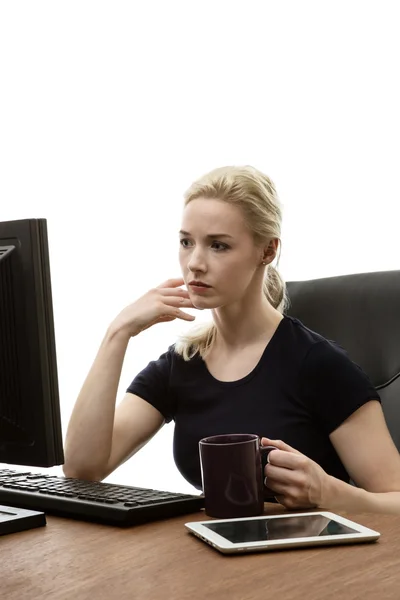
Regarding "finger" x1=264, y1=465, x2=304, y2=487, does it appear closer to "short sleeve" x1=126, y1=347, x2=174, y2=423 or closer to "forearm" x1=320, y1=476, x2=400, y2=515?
"forearm" x1=320, y1=476, x2=400, y2=515

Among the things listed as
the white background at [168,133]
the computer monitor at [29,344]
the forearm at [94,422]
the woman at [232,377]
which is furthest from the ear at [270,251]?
the white background at [168,133]

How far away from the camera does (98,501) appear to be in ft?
3.57

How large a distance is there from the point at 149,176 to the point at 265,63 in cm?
56

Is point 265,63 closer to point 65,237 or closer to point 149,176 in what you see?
point 149,176

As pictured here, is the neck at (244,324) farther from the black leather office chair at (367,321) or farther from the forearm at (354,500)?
the forearm at (354,500)

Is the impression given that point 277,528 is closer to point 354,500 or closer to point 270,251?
point 354,500

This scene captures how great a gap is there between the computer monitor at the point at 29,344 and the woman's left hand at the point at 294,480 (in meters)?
0.28

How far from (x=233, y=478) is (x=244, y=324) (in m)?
0.61

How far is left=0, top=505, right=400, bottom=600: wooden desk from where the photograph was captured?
2.50 feet

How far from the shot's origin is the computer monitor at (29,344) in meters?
1.02

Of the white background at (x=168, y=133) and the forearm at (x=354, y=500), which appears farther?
the white background at (x=168, y=133)

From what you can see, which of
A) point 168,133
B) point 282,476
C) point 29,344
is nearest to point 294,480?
point 282,476

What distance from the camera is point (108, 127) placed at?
2955mm

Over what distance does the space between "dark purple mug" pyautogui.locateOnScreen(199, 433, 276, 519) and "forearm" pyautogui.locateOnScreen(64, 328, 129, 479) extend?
1.52ft
